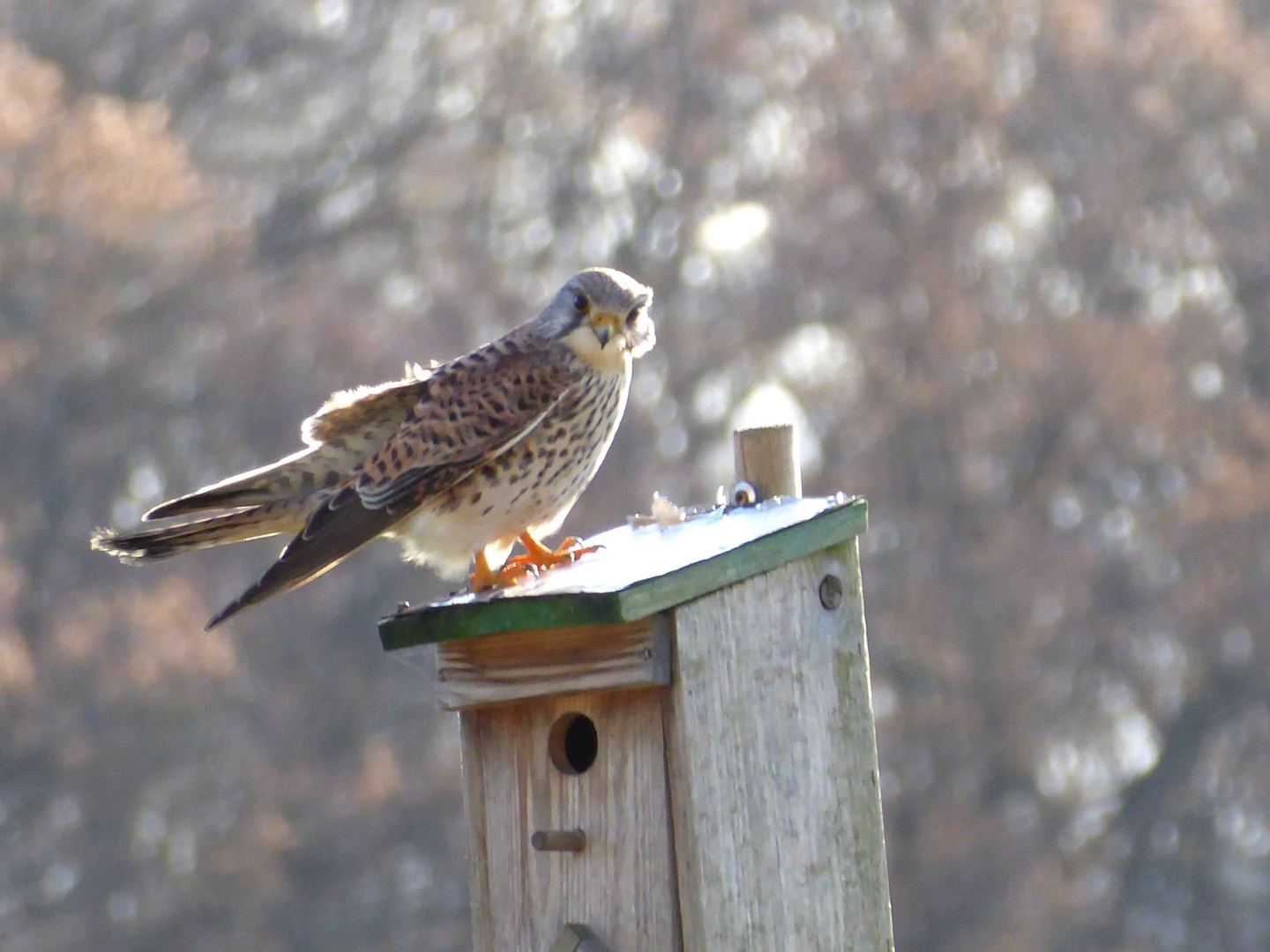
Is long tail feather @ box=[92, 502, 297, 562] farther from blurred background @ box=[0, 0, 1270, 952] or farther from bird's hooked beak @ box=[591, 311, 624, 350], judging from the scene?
blurred background @ box=[0, 0, 1270, 952]

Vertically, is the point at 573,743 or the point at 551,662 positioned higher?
the point at 551,662

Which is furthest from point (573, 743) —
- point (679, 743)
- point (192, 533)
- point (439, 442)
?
point (192, 533)

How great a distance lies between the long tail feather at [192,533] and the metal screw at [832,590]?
1.13 meters

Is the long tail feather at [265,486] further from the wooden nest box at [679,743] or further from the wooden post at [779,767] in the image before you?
the wooden post at [779,767]

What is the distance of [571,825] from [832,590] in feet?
1.90

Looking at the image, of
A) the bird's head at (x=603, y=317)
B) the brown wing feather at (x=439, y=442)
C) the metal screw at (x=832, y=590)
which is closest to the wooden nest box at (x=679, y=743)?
the metal screw at (x=832, y=590)

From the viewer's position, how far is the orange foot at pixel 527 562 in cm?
373

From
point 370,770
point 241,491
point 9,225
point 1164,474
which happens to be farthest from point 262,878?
point 241,491

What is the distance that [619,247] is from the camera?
14.7 metres

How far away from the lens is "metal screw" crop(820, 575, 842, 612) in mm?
3324

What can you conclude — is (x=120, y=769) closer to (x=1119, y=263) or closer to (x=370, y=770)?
(x=370, y=770)

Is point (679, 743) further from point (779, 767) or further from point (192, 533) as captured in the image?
point (192, 533)

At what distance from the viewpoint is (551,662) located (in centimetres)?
326

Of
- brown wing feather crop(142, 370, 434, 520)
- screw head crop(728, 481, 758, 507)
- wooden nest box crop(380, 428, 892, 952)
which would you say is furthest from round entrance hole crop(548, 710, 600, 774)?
brown wing feather crop(142, 370, 434, 520)
